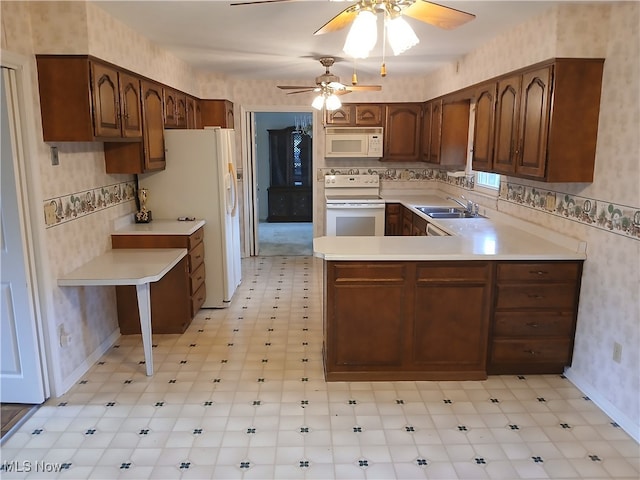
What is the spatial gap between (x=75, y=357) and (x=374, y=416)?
2.01 m

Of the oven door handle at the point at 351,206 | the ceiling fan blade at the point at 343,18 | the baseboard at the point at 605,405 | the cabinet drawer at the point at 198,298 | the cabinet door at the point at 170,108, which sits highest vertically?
the ceiling fan blade at the point at 343,18

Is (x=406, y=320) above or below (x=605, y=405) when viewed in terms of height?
above

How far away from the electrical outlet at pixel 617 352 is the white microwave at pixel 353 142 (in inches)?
153

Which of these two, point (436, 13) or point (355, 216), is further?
point (355, 216)

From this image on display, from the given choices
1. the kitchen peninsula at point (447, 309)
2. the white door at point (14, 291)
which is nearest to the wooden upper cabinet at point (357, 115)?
the kitchen peninsula at point (447, 309)

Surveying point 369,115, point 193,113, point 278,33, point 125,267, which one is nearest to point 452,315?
point 125,267

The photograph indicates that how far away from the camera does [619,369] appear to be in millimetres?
2709

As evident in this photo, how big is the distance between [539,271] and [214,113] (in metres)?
4.27

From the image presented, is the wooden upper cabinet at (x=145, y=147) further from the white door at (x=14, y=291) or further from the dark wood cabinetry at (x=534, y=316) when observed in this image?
the dark wood cabinetry at (x=534, y=316)

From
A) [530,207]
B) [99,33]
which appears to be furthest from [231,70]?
[530,207]

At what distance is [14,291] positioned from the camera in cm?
280

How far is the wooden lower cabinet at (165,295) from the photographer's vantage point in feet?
12.7

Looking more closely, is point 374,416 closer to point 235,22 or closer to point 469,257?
point 469,257

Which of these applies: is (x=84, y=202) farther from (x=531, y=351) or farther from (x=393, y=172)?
(x=393, y=172)
